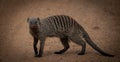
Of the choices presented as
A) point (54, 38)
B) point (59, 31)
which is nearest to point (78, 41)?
point (59, 31)

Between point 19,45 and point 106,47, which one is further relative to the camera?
point 19,45

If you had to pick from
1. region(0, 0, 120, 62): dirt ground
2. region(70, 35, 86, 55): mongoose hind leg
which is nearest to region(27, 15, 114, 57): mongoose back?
region(70, 35, 86, 55): mongoose hind leg

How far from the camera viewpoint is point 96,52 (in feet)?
19.6

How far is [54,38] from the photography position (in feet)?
23.2

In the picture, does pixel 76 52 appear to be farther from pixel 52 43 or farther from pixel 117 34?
pixel 117 34

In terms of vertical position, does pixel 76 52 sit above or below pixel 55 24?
below

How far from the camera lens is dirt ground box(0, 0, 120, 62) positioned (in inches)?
229

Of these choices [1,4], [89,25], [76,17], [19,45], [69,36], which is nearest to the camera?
[69,36]

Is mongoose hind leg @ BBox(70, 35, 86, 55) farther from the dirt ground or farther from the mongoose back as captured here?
the dirt ground

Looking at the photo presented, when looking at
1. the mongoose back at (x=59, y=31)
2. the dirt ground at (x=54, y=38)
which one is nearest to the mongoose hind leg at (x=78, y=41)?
the mongoose back at (x=59, y=31)

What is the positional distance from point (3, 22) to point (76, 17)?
1770 mm

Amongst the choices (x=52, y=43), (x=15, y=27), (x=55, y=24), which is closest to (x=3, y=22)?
(x=15, y=27)

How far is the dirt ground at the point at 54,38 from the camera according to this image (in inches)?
229

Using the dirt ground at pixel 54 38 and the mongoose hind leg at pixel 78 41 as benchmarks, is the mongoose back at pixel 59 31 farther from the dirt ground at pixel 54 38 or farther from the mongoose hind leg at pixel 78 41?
the dirt ground at pixel 54 38
